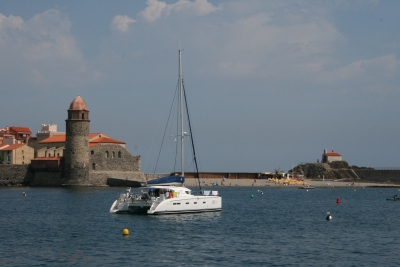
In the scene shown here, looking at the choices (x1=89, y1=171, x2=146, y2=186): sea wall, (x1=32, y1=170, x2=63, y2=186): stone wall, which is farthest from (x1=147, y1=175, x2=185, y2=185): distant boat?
(x1=32, y1=170, x2=63, y2=186): stone wall

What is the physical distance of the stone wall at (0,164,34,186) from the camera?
8491cm

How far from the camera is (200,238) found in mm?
30094

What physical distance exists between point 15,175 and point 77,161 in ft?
41.0

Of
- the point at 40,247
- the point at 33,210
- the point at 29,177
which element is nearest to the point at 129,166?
the point at 29,177

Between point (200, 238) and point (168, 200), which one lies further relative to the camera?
point (168, 200)

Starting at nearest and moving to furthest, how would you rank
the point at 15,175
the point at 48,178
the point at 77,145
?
the point at 77,145 → the point at 48,178 → the point at 15,175

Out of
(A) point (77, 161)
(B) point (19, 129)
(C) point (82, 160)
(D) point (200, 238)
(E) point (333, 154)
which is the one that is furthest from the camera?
(B) point (19, 129)

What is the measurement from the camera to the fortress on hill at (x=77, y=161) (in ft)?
255

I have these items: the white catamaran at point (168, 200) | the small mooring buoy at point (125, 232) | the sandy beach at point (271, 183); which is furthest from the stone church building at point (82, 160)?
the small mooring buoy at point (125, 232)

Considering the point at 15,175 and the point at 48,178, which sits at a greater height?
the point at 15,175

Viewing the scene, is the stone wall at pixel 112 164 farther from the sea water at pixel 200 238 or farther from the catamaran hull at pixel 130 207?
the catamaran hull at pixel 130 207

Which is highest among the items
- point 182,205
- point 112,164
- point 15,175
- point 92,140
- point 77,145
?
point 92,140

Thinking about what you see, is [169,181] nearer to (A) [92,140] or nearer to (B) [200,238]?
(B) [200,238]

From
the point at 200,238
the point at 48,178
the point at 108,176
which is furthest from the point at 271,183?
the point at 200,238
